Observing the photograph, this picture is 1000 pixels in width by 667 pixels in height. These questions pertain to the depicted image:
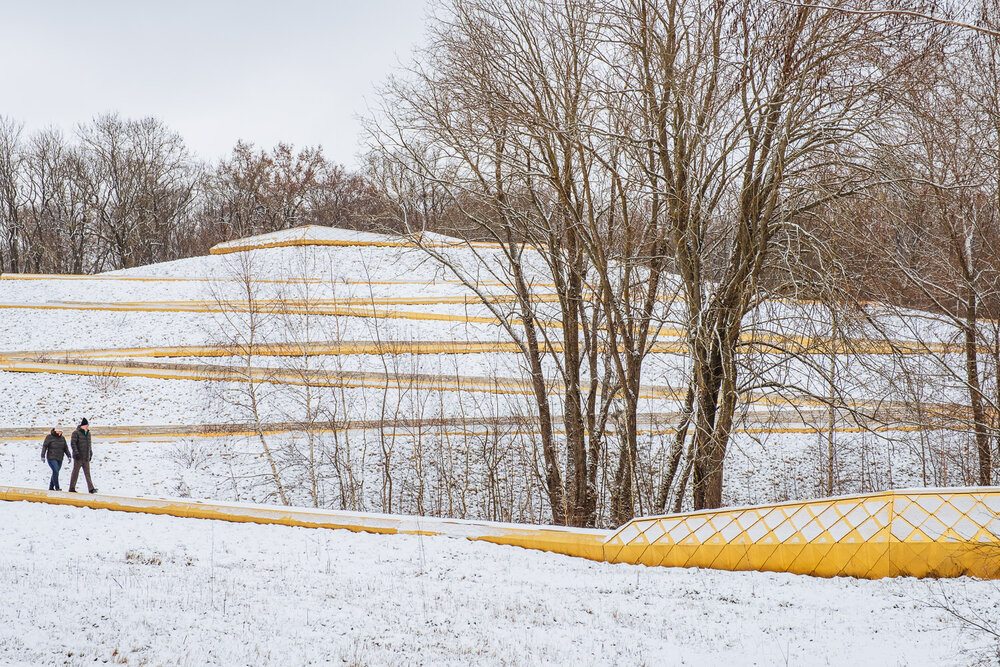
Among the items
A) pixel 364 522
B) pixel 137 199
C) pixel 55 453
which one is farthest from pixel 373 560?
pixel 137 199

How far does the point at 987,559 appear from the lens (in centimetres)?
709

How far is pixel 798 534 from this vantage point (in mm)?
8359

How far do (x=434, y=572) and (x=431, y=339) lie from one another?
16.3m

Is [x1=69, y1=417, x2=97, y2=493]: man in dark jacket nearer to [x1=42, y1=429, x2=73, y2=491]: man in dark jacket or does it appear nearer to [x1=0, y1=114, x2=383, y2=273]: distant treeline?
[x1=42, y1=429, x2=73, y2=491]: man in dark jacket

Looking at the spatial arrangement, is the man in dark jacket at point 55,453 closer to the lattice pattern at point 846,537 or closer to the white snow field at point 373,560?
the white snow field at point 373,560

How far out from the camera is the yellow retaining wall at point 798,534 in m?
7.41

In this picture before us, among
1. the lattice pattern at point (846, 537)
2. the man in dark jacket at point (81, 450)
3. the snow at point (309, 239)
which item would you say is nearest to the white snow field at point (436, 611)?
the lattice pattern at point (846, 537)

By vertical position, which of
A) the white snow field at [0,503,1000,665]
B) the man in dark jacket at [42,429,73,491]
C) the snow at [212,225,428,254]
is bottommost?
the white snow field at [0,503,1000,665]

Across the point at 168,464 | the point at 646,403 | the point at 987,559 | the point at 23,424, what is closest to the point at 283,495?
the point at 168,464

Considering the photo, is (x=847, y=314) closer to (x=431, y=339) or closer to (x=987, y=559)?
(x=987, y=559)

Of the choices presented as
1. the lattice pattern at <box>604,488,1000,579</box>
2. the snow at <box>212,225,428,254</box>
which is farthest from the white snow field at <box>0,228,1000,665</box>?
the snow at <box>212,225,428,254</box>

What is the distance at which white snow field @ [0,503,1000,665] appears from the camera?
5.74 m

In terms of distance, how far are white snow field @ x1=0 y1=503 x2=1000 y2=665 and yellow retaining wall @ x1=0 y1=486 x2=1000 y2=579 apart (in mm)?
283

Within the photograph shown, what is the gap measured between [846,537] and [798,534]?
550 millimetres
